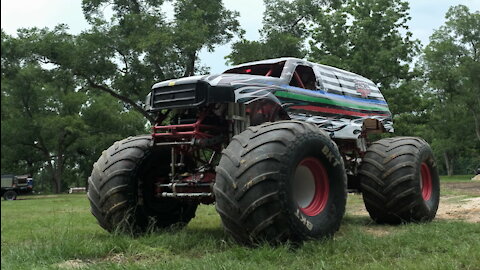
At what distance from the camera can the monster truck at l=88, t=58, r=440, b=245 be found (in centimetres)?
471

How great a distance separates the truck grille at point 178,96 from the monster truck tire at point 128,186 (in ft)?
1.89

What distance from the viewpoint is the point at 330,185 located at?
18.4ft

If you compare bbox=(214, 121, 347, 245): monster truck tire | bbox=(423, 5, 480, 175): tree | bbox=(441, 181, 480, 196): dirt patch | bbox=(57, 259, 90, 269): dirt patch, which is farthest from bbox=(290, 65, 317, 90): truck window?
bbox=(423, 5, 480, 175): tree

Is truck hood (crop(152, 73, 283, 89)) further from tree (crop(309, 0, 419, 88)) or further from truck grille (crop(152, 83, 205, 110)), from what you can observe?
tree (crop(309, 0, 419, 88))

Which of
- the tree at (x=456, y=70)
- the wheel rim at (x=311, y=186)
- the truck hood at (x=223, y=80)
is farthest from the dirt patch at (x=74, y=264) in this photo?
the tree at (x=456, y=70)

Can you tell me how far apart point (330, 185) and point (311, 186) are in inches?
8.7

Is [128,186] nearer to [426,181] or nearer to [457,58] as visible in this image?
[426,181]

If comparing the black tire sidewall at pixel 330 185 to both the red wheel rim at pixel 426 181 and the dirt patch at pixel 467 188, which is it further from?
the dirt patch at pixel 467 188

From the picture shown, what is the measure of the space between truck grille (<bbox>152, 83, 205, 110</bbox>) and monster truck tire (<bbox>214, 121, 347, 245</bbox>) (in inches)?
37.2

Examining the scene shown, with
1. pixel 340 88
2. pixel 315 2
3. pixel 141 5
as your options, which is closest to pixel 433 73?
pixel 315 2

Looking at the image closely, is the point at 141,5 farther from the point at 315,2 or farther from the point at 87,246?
the point at 87,246

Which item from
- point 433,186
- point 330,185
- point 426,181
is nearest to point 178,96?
point 330,185

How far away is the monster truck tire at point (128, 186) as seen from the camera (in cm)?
615

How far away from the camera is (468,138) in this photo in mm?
52906
